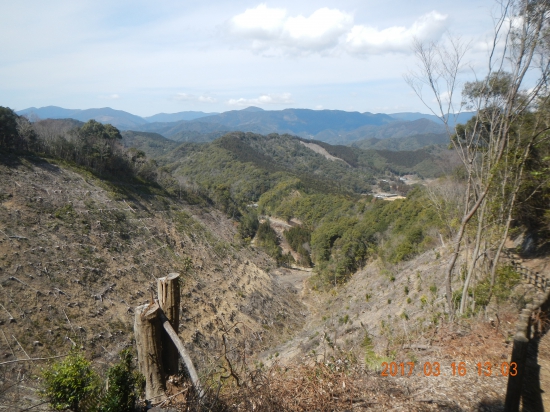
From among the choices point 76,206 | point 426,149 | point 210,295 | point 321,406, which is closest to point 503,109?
point 321,406

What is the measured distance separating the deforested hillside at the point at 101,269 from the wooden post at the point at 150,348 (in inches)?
218

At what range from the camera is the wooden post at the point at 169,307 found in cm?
279

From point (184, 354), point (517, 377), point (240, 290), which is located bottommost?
point (240, 290)

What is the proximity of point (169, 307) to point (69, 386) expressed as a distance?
107cm

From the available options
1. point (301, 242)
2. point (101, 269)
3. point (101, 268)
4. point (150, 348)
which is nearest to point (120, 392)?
point (150, 348)

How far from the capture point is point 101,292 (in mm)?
15375

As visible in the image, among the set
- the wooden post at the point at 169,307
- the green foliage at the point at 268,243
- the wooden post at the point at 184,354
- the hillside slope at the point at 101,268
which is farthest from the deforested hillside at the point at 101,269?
the green foliage at the point at 268,243

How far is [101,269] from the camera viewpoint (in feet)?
55.5

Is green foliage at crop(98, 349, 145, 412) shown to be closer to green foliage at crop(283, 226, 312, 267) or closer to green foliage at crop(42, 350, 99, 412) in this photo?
green foliage at crop(42, 350, 99, 412)

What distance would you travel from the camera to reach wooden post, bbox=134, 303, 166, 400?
2598mm

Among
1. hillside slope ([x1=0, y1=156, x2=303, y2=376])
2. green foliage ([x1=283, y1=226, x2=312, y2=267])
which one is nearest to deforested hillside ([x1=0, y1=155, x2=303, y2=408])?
hillside slope ([x1=0, y1=156, x2=303, y2=376])

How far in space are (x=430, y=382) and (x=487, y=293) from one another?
3056mm
